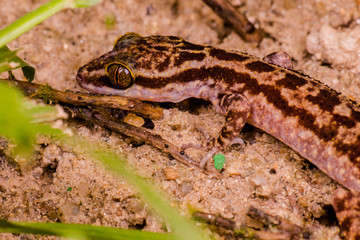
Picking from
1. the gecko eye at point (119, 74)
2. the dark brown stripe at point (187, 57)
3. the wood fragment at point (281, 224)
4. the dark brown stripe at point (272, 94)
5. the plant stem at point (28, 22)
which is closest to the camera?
the plant stem at point (28, 22)

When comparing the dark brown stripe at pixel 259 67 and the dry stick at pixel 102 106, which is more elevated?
the dark brown stripe at pixel 259 67

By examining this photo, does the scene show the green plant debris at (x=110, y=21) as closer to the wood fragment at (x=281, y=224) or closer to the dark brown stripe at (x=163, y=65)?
the dark brown stripe at (x=163, y=65)

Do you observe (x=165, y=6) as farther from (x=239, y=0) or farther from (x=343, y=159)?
(x=343, y=159)

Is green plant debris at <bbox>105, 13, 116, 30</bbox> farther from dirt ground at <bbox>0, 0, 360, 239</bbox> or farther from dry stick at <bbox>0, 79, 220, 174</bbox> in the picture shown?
dry stick at <bbox>0, 79, 220, 174</bbox>

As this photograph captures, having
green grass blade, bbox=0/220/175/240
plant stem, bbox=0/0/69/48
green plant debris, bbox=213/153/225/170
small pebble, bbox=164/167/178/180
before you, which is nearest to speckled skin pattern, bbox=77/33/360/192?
green plant debris, bbox=213/153/225/170

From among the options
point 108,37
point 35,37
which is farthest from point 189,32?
point 35,37

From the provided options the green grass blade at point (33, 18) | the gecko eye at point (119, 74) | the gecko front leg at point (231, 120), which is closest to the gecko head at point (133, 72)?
the gecko eye at point (119, 74)
